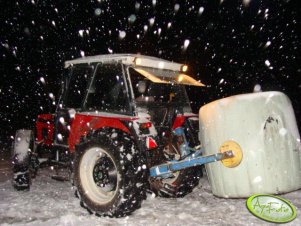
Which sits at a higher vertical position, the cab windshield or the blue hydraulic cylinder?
the cab windshield

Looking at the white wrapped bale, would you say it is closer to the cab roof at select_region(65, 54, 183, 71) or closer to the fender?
the fender

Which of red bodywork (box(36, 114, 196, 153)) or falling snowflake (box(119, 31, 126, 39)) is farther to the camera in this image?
falling snowflake (box(119, 31, 126, 39))

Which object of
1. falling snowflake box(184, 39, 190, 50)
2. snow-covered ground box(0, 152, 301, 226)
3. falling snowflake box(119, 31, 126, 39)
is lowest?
snow-covered ground box(0, 152, 301, 226)

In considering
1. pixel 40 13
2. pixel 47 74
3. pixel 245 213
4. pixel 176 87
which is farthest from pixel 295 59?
pixel 40 13

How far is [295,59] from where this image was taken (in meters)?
16.0

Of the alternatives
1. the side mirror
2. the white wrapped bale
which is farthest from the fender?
the white wrapped bale

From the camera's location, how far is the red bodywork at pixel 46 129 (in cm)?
533

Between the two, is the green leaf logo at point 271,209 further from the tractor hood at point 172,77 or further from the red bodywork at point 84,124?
the tractor hood at point 172,77

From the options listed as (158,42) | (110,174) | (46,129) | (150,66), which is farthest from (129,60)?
(158,42)

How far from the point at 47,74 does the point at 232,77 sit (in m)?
14.1

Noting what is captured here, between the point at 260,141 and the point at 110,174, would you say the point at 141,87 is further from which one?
the point at 260,141

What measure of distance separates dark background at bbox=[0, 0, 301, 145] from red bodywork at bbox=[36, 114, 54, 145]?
734cm

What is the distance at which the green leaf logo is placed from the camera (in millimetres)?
A: 3451

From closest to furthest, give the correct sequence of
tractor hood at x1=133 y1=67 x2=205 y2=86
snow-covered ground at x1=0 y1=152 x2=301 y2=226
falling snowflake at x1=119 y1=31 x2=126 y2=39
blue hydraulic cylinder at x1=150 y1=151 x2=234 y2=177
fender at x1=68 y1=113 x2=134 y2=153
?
blue hydraulic cylinder at x1=150 y1=151 x2=234 y2=177, snow-covered ground at x1=0 y1=152 x2=301 y2=226, fender at x1=68 y1=113 x2=134 y2=153, tractor hood at x1=133 y1=67 x2=205 y2=86, falling snowflake at x1=119 y1=31 x2=126 y2=39
